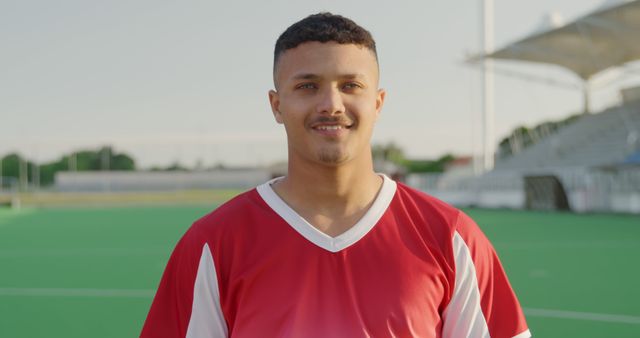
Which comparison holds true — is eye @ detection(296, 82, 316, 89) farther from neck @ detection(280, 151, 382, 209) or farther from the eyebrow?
neck @ detection(280, 151, 382, 209)

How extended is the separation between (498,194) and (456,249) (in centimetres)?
3139

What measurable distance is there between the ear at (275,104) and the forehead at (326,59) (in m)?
0.14

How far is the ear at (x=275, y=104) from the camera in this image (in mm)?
2266

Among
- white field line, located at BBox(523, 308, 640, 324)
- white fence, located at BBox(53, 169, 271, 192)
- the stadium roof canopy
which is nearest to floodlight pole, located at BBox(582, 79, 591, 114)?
the stadium roof canopy

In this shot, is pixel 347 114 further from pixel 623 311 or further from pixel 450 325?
pixel 623 311

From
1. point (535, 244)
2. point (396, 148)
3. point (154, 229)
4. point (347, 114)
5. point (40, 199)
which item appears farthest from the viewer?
point (396, 148)

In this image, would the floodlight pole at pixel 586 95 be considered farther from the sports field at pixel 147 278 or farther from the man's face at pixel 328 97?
the man's face at pixel 328 97

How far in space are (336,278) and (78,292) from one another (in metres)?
7.91

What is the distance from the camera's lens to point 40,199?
44.3 meters

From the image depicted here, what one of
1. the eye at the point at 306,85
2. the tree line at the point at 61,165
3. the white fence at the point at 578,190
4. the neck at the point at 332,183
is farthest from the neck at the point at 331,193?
the tree line at the point at 61,165

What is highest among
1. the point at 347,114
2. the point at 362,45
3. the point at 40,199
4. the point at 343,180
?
the point at 362,45

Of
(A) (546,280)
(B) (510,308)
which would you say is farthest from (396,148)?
(B) (510,308)

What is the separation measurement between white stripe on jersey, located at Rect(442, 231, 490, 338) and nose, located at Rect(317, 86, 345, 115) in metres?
0.48

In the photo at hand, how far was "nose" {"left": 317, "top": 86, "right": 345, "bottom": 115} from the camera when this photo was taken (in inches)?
82.6
